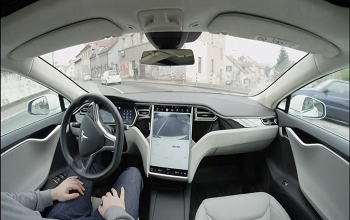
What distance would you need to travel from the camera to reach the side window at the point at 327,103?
1.00 meters

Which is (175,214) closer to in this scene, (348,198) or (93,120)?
(93,120)

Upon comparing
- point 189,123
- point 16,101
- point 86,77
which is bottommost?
point 189,123

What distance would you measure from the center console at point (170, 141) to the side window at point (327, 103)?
104 cm

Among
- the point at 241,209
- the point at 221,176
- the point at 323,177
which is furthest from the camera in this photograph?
the point at 221,176

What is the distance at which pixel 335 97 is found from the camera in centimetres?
115

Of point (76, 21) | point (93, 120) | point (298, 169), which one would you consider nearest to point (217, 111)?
point (298, 169)

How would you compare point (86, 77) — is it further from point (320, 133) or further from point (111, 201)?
point (320, 133)

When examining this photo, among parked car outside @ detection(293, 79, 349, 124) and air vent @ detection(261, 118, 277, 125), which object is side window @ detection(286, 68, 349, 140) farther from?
air vent @ detection(261, 118, 277, 125)

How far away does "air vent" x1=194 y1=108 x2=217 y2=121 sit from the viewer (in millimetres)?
2316

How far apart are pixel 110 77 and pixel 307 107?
212 centimetres

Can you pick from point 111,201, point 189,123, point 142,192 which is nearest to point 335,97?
point 189,123

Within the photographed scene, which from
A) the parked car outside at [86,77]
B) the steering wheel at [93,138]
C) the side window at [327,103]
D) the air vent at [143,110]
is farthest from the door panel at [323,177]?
the parked car outside at [86,77]

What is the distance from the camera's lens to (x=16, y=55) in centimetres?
86

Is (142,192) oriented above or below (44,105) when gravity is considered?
below
